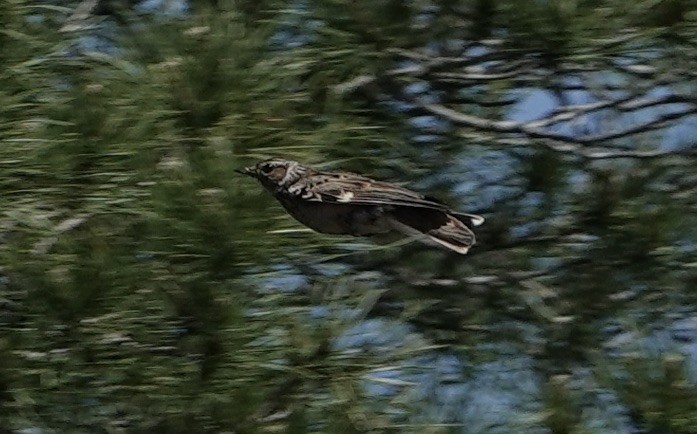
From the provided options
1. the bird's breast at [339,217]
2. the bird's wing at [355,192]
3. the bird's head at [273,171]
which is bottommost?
the bird's breast at [339,217]

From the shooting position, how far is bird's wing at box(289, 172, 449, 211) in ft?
3.62

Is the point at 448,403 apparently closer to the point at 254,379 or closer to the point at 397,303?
the point at 397,303

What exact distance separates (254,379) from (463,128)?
11.9 inches

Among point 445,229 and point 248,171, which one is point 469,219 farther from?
point 248,171

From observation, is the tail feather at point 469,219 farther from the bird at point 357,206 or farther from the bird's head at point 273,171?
the bird's head at point 273,171

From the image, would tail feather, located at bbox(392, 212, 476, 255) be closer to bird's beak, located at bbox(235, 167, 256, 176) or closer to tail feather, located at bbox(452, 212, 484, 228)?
tail feather, located at bbox(452, 212, 484, 228)

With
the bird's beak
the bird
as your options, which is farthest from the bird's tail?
the bird's beak

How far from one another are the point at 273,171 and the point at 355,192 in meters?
0.07

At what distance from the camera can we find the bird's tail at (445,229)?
1113mm

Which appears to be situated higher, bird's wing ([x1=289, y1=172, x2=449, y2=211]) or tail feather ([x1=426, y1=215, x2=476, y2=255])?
bird's wing ([x1=289, y1=172, x2=449, y2=211])

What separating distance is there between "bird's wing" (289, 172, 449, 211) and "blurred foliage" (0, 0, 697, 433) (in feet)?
0.08

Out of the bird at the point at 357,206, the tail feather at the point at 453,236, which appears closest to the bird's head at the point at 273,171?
the bird at the point at 357,206

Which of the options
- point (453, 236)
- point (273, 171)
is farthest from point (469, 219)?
point (273, 171)

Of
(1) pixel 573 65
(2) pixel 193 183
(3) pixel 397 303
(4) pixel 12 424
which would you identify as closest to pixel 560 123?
(1) pixel 573 65
